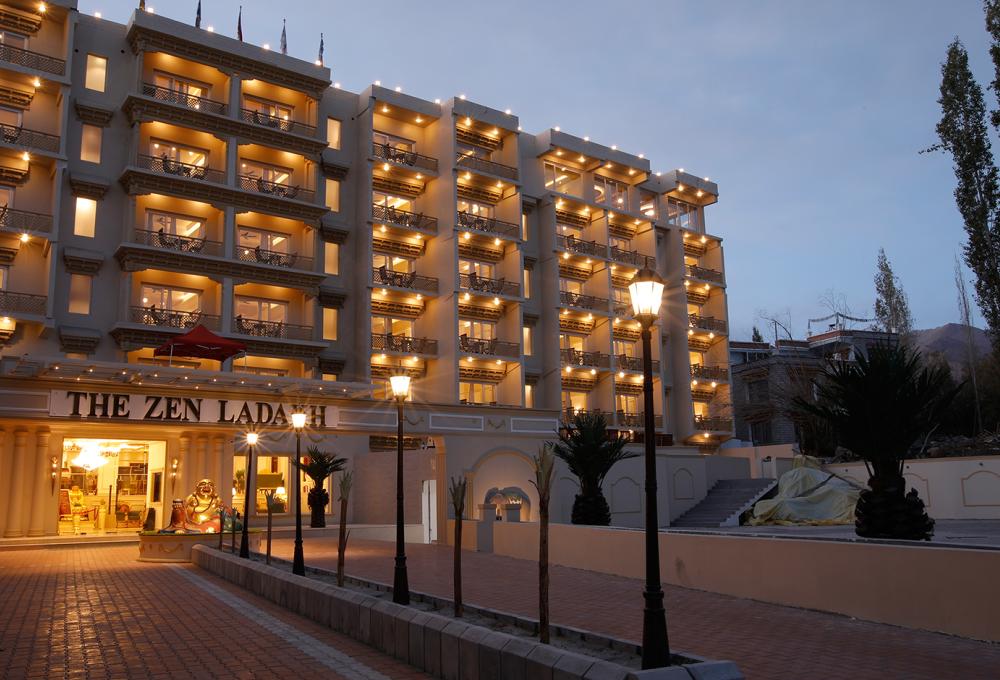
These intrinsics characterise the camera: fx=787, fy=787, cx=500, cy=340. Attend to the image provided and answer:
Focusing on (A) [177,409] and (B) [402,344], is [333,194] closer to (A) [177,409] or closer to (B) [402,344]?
(B) [402,344]

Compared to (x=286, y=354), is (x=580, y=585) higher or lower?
lower

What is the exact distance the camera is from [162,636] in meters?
10.2

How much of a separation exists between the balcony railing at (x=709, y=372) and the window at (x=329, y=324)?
2418 centimetres

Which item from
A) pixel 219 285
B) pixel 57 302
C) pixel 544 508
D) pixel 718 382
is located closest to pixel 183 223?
pixel 219 285

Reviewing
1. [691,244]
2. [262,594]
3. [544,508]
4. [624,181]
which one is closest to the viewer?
[544,508]

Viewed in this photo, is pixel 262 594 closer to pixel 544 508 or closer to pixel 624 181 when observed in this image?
pixel 544 508

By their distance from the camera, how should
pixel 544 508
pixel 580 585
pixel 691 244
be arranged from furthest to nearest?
pixel 691 244 < pixel 580 585 < pixel 544 508

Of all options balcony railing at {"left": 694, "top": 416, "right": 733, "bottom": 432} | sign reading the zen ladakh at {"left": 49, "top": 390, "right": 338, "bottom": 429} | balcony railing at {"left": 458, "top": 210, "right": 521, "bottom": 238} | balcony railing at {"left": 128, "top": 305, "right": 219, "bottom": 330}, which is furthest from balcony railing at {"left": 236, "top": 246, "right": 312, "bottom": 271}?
balcony railing at {"left": 694, "top": 416, "right": 733, "bottom": 432}

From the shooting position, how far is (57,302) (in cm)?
3056

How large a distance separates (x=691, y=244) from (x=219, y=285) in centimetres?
3258

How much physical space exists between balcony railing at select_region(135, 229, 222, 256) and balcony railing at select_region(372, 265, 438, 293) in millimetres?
7865

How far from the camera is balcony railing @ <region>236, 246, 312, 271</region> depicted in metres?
34.8

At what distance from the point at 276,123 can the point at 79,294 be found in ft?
37.6

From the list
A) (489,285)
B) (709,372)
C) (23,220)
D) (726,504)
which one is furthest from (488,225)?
(23,220)
